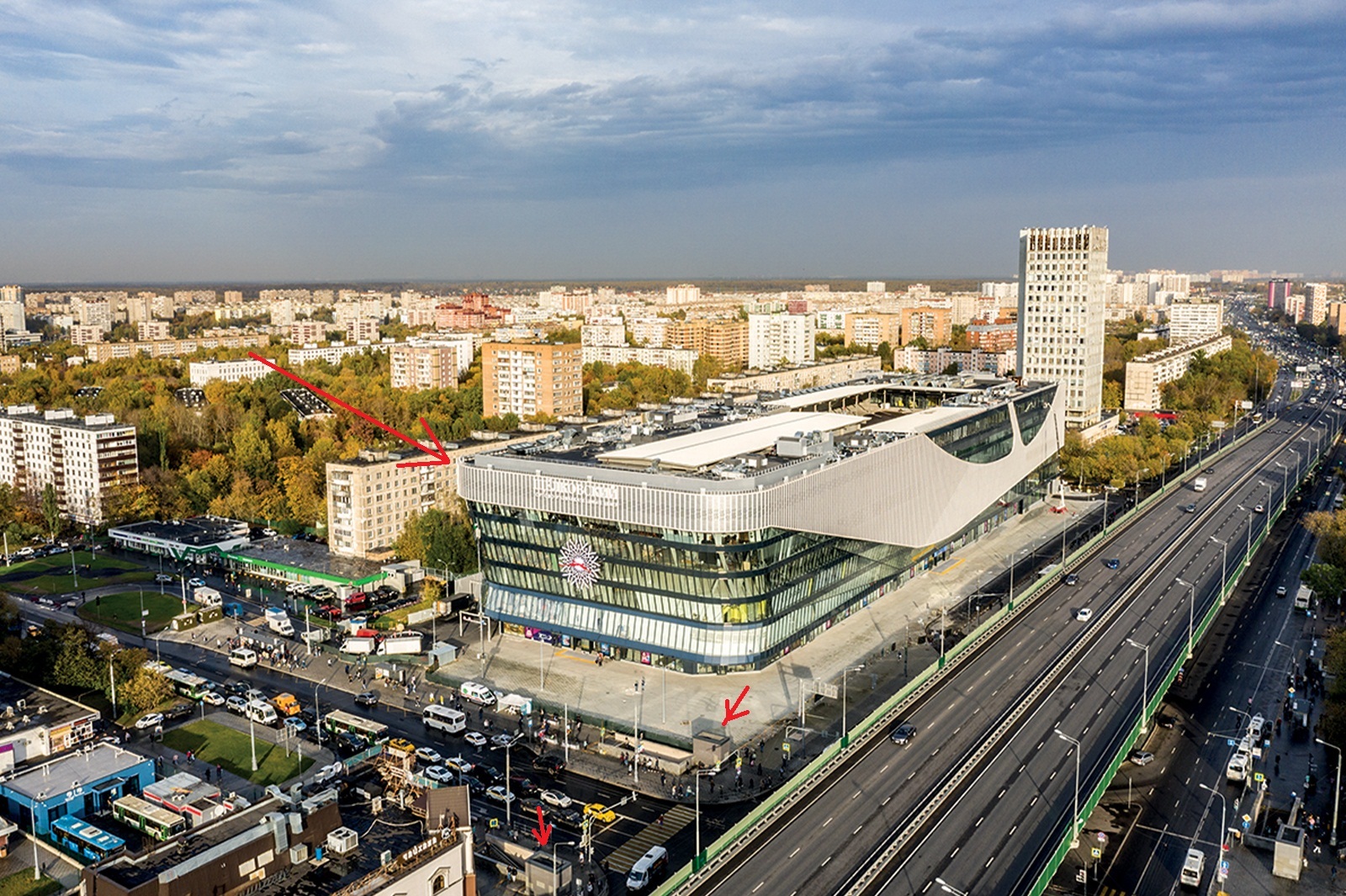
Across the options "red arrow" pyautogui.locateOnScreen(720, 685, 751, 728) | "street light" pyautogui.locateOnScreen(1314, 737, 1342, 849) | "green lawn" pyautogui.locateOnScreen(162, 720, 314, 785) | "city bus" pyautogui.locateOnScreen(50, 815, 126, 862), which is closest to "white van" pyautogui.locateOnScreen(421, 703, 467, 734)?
"green lawn" pyautogui.locateOnScreen(162, 720, 314, 785)

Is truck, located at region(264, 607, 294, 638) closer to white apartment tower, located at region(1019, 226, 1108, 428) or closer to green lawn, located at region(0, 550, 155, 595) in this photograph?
green lawn, located at region(0, 550, 155, 595)

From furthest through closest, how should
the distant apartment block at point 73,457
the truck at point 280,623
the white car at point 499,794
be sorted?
1. the distant apartment block at point 73,457
2. the truck at point 280,623
3. the white car at point 499,794

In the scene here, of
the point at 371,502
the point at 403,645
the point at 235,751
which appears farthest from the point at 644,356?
the point at 235,751

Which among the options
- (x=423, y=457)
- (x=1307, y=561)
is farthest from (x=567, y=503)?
(x=1307, y=561)

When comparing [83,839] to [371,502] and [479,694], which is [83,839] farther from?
[371,502]

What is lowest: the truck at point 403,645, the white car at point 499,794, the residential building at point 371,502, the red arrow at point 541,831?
the white car at point 499,794

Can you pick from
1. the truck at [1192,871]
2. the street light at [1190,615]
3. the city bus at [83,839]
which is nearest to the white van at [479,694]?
the city bus at [83,839]

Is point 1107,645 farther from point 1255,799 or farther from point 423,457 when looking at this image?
point 423,457

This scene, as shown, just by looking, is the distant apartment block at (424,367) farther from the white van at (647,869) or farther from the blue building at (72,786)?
the white van at (647,869)
